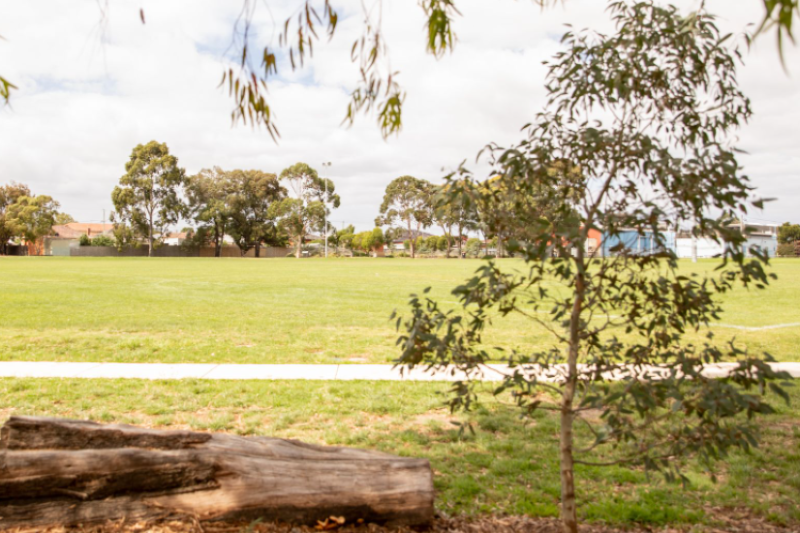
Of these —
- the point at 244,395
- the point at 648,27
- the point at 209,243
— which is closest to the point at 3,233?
the point at 209,243

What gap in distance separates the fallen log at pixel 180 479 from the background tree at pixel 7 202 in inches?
3161

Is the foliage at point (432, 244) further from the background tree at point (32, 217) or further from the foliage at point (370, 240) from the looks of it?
the background tree at point (32, 217)

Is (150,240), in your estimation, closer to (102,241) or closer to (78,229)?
(102,241)

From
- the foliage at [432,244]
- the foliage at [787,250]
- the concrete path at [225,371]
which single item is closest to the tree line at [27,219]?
the foliage at [432,244]

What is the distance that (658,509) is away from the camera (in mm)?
3797

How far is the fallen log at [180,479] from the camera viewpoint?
302 cm

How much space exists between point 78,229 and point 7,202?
30.3m

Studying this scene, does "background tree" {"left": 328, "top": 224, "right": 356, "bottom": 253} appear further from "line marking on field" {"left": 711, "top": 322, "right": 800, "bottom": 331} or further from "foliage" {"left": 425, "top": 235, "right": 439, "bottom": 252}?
"line marking on field" {"left": 711, "top": 322, "right": 800, "bottom": 331}

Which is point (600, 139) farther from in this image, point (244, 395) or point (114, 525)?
point (244, 395)

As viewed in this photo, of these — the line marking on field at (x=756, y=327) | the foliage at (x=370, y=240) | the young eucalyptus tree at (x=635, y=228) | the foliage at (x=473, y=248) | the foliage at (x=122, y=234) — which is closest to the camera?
the young eucalyptus tree at (x=635, y=228)

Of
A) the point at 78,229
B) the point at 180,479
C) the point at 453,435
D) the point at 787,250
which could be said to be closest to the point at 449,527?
the point at 180,479

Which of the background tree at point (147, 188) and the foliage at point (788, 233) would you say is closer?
the background tree at point (147, 188)

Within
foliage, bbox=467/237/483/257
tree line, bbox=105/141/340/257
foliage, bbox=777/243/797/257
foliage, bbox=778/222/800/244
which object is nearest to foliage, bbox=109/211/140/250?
tree line, bbox=105/141/340/257

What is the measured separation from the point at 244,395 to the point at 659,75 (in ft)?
17.2
